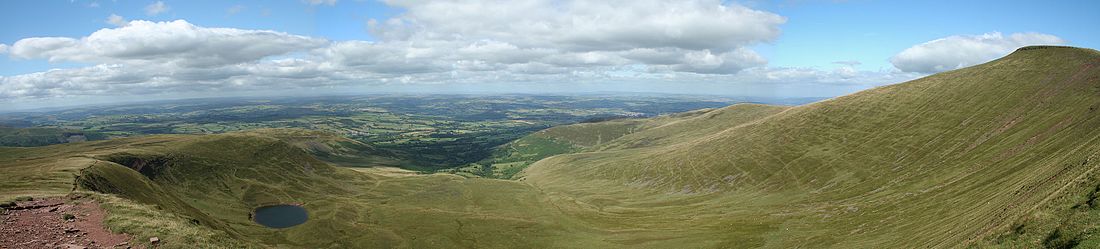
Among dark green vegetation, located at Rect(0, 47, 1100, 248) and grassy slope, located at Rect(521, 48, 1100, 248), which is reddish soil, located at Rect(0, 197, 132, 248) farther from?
grassy slope, located at Rect(521, 48, 1100, 248)

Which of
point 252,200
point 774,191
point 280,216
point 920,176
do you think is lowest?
point 280,216

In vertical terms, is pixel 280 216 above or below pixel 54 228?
below

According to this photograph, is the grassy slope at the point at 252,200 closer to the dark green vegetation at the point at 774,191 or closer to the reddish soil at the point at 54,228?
the dark green vegetation at the point at 774,191

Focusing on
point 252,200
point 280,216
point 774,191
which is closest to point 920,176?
point 774,191

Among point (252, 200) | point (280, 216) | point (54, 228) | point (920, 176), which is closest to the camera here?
point (54, 228)

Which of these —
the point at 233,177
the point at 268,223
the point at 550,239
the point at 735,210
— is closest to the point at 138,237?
the point at 268,223

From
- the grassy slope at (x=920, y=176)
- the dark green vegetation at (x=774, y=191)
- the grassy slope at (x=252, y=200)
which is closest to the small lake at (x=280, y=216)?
the grassy slope at (x=252, y=200)

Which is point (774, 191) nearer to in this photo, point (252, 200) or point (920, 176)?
point (920, 176)

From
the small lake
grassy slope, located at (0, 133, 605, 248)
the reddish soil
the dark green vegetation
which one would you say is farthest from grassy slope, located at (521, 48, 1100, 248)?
the reddish soil
